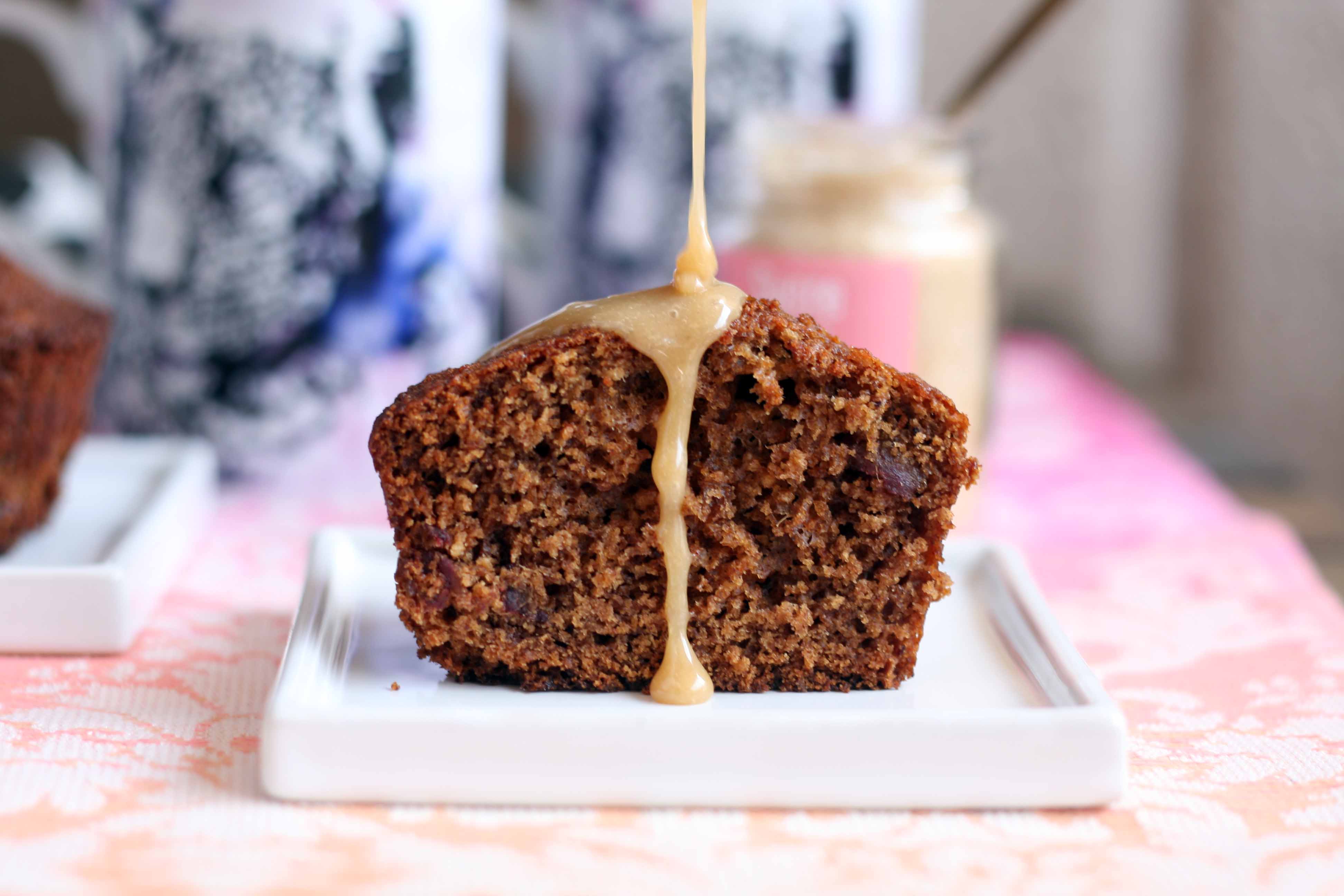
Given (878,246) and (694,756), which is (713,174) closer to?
(878,246)

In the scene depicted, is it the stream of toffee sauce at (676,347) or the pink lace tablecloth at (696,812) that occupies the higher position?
the stream of toffee sauce at (676,347)

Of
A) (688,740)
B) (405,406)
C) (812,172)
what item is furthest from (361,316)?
(688,740)

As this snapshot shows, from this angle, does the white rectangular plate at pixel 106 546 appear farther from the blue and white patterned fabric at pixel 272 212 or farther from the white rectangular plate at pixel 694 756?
the white rectangular plate at pixel 694 756

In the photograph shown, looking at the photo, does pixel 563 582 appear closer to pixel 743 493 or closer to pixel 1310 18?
pixel 743 493

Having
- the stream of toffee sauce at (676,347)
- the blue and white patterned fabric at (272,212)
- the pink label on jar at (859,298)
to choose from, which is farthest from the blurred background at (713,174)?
the stream of toffee sauce at (676,347)

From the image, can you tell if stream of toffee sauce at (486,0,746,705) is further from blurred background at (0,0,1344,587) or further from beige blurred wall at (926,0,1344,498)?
beige blurred wall at (926,0,1344,498)

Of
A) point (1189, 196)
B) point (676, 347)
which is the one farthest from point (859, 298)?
point (1189, 196)
